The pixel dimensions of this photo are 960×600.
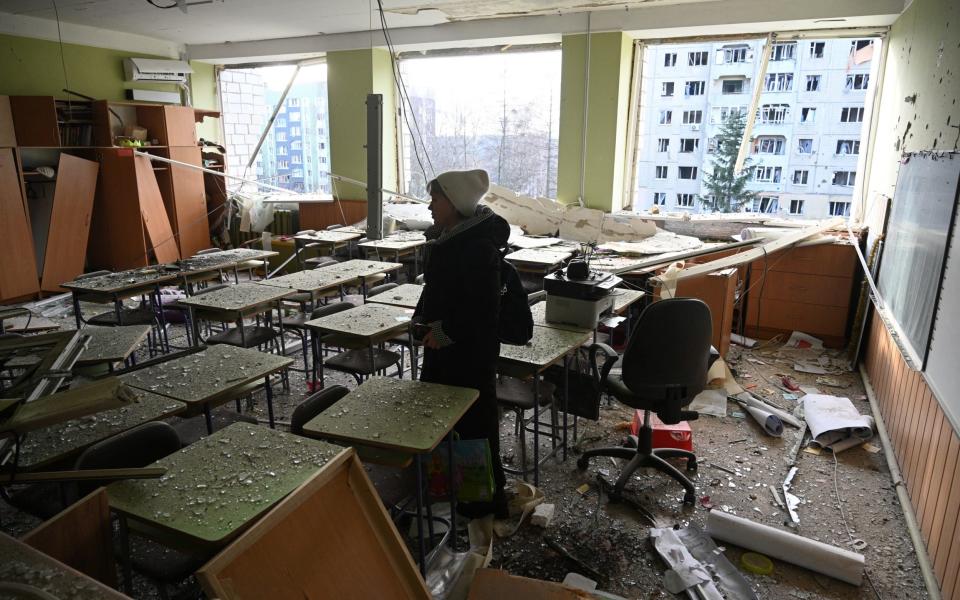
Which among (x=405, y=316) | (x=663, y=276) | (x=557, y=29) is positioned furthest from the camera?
(x=557, y=29)

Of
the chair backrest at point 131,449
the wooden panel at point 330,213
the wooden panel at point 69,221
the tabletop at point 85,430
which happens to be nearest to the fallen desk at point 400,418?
the chair backrest at point 131,449

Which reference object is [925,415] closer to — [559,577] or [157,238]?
[559,577]

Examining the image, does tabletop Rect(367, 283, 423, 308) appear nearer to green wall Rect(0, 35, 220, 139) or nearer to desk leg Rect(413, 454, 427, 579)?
desk leg Rect(413, 454, 427, 579)

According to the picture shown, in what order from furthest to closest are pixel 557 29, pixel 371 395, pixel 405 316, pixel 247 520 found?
pixel 557 29
pixel 405 316
pixel 371 395
pixel 247 520

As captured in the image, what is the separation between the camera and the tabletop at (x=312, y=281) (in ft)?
14.4

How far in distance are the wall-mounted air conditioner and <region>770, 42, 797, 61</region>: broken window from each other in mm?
7601

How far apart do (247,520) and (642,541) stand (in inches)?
73.8

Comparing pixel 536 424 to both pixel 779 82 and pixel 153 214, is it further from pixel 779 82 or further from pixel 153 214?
pixel 153 214

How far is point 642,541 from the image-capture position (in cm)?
274

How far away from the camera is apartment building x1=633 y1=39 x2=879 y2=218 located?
19.4ft

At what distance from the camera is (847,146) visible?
6.00m

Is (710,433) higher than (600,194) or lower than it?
lower

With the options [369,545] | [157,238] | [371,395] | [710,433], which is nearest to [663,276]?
[710,433]

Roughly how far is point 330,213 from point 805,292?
5850mm
